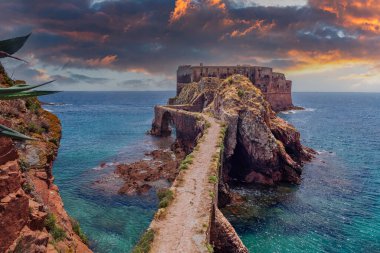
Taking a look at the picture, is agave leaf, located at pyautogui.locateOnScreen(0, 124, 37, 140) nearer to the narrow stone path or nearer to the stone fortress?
the narrow stone path

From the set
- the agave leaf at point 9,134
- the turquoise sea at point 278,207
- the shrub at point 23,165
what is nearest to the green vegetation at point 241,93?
the turquoise sea at point 278,207

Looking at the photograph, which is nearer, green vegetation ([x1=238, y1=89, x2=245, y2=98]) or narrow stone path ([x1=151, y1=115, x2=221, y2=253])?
narrow stone path ([x1=151, y1=115, x2=221, y2=253])

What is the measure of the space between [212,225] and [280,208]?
14.4 m

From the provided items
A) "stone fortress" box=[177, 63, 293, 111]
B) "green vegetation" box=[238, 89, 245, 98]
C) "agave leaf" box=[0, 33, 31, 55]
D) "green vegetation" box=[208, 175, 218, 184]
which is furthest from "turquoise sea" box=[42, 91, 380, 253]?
"stone fortress" box=[177, 63, 293, 111]

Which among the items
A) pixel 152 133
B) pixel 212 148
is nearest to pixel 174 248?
pixel 212 148

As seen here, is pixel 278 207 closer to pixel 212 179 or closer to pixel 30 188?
pixel 212 179

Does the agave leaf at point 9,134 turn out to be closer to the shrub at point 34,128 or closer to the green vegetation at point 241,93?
the shrub at point 34,128

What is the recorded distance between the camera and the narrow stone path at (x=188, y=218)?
16.2 meters

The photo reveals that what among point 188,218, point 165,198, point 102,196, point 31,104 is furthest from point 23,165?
point 102,196

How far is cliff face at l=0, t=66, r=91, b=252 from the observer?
329 inches

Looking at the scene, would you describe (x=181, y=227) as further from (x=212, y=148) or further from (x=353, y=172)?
(x=353, y=172)

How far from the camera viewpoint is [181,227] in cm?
1798

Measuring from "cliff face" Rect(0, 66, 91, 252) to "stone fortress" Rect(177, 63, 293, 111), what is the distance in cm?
9157

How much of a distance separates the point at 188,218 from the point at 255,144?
26.5 meters
